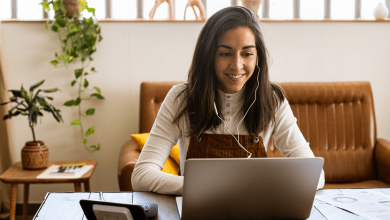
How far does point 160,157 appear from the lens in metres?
1.18

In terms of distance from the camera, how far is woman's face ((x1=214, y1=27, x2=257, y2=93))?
1.20 m

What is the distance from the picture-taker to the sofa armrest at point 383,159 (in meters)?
1.99

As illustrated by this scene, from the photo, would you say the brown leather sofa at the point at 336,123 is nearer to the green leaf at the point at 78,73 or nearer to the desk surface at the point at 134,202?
Answer: the green leaf at the point at 78,73

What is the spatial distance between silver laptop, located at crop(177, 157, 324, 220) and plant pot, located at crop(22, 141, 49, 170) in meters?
1.51

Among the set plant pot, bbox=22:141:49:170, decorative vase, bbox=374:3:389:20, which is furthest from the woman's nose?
decorative vase, bbox=374:3:389:20

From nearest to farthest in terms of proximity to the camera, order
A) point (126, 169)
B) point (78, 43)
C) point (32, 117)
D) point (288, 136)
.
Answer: point (288, 136) < point (126, 169) < point (32, 117) < point (78, 43)

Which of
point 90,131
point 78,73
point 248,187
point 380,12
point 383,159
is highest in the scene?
point 380,12

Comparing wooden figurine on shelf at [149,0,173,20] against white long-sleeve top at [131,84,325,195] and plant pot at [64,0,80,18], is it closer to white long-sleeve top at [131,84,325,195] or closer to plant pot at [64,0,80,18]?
plant pot at [64,0,80,18]

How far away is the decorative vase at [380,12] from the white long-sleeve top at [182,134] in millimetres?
1506

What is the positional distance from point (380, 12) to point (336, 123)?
87 cm

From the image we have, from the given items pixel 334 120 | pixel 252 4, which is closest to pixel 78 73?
pixel 252 4

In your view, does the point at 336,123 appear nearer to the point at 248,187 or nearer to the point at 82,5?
the point at 248,187

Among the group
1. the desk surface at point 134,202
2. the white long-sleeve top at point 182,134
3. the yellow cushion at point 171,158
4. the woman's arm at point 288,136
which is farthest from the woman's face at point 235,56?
the yellow cushion at point 171,158

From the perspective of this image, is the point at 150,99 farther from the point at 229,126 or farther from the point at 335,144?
the point at 335,144
